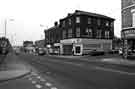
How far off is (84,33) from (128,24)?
2253 cm

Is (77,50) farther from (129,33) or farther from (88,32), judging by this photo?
(129,33)

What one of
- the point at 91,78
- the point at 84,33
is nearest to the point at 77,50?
the point at 84,33

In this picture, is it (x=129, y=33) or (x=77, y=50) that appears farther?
(x=77, y=50)

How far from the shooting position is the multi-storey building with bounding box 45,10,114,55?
155 feet

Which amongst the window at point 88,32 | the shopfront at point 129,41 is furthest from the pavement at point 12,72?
the window at point 88,32

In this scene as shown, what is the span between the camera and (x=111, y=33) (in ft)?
181

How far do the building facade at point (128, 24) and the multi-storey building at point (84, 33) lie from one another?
67.2 feet

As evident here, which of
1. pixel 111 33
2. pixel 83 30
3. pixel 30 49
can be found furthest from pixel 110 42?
pixel 30 49

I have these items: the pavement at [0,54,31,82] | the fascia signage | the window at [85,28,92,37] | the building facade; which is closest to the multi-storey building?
the window at [85,28,92,37]

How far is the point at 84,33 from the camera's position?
4747cm

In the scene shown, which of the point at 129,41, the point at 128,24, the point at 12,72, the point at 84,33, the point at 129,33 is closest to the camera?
the point at 12,72

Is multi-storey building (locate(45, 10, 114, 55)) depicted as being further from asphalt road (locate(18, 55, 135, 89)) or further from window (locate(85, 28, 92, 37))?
asphalt road (locate(18, 55, 135, 89))

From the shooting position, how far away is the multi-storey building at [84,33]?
4716 cm

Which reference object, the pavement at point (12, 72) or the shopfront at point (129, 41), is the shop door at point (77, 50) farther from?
the pavement at point (12, 72)
